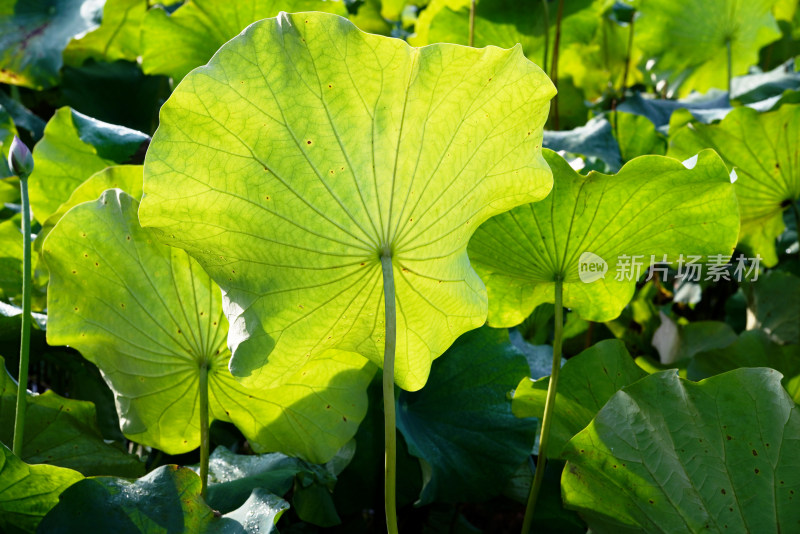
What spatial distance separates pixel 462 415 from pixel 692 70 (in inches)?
49.8

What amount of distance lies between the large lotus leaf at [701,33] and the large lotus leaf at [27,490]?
1530 mm

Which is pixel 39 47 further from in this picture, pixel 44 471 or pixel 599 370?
pixel 599 370

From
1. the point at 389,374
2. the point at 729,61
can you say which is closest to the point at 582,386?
A: the point at 389,374

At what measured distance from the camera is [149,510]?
65 cm

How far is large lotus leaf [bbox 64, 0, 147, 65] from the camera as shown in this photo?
4.74 ft

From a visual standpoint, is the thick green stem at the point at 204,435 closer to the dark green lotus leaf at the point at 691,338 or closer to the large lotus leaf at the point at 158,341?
the large lotus leaf at the point at 158,341

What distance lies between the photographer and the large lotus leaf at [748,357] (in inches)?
43.3

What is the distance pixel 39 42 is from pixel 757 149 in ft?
4.20

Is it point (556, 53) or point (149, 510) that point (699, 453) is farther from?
point (556, 53)

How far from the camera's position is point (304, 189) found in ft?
2.15

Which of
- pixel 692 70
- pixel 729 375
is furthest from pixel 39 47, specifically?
pixel 692 70

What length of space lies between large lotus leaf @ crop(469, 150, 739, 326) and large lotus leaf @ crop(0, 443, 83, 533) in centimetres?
48

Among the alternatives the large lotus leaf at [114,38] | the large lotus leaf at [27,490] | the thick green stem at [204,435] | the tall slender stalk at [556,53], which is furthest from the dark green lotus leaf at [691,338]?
the large lotus leaf at [114,38]

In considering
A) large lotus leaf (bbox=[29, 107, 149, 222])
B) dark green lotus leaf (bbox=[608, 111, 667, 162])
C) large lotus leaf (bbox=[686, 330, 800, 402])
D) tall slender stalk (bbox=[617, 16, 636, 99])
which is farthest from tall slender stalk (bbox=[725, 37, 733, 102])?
large lotus leaf (bbox=[29, 107, 149, 222])
